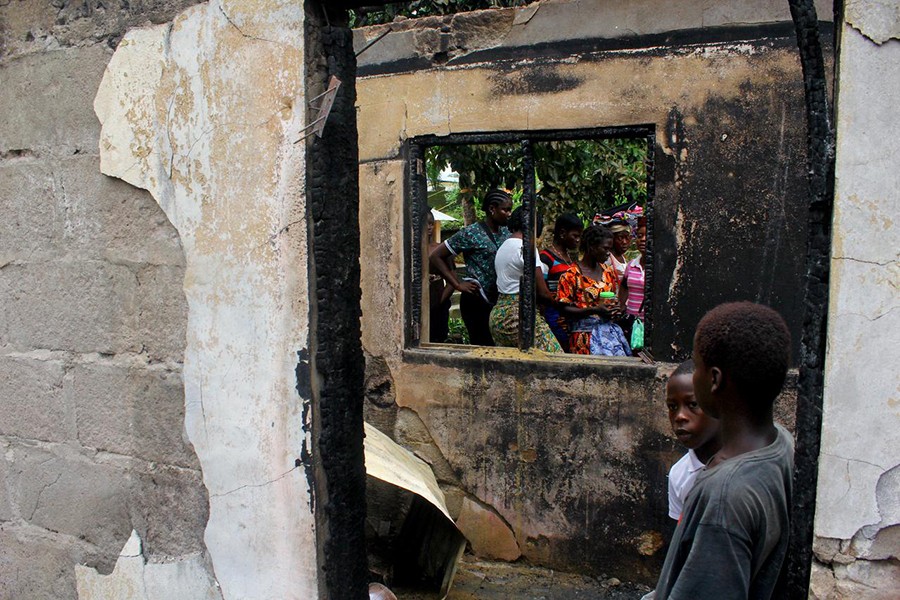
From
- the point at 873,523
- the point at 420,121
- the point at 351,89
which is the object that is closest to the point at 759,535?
the point at 873,523

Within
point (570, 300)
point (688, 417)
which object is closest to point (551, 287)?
point (570, 300)

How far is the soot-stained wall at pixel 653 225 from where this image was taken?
4141mm

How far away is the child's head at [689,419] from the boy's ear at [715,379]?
75cm

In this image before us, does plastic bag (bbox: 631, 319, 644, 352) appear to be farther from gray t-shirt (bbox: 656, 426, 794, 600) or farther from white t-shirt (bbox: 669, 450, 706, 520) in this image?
gray t-shirt (bbox: 656, 426, 794, 600)

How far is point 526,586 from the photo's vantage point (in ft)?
15.6

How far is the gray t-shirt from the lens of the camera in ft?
5.26

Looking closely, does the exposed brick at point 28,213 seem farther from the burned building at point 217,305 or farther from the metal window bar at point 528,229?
the metal window bar at point 528,229

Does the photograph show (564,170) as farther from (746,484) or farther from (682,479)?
(746,484)

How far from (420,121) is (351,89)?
280 cm

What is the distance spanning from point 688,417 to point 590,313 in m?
2.75

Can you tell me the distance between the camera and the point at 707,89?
4207 millimetres

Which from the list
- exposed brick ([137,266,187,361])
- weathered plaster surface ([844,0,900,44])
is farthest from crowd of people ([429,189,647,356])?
weathered plaster surface ([844,0,900,44])

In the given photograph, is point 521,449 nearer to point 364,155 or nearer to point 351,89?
point 364,155

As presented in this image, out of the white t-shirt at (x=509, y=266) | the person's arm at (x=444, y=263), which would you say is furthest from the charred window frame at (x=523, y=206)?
the person's arm at (x=444, y=263)
